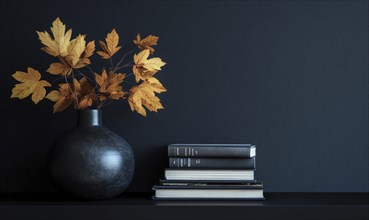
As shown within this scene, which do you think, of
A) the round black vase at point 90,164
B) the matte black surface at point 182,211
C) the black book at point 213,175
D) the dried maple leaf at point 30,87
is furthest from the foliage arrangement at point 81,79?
the matte black surface at point 182,211

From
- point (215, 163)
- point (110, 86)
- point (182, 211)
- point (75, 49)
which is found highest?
point (75, 49)

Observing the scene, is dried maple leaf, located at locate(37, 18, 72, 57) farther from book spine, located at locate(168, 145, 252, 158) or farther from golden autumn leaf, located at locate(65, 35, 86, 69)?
book spine, located at locate(168, 145, 252, 158)

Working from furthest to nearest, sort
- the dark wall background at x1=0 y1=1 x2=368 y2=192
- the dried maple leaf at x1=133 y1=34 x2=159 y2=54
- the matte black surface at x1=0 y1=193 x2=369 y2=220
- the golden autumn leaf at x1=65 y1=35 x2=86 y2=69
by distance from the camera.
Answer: the dark wall background at x1=0 y1=1 x2=368 y2=192
the dried maple leaf at x1=133 y1=34 x2=159 y2=54
the golden autumn leaf at x1=65 y1=35 x2=86 y2=69
the matte black surface at x1=0 y1=193 x2=369 y2=220

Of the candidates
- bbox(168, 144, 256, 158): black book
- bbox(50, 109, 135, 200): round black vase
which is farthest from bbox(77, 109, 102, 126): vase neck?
bbox(168, 144, 256, 158): black book

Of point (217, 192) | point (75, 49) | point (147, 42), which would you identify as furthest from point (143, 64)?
point (217, 192)

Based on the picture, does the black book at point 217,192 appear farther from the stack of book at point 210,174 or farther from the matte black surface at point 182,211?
the matte black surface at point 182,211

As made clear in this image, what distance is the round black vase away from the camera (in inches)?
65.7

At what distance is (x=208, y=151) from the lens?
180 centimetres

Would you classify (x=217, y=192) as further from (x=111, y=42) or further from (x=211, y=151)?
(x=111, y=42)

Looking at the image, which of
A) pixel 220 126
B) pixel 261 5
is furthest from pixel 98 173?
pixel 261 5

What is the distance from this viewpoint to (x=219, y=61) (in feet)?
6.61

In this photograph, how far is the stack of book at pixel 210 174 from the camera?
1.75 metres

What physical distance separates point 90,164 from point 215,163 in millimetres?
398

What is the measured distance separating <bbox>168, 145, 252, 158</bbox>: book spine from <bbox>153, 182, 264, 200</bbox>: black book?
104 mm
